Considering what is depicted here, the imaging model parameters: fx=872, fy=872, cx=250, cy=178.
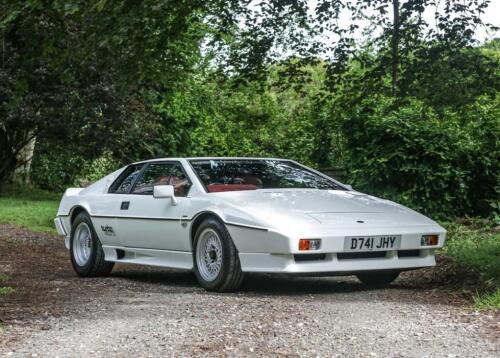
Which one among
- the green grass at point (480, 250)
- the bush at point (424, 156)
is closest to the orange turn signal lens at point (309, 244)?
the green grass at point (480, 250)

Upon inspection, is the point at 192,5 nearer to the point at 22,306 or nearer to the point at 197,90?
the point at 22,306

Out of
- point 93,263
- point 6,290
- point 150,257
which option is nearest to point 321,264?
point 150,257

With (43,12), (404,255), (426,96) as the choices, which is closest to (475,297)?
(404,255)

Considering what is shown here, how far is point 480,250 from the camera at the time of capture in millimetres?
9945

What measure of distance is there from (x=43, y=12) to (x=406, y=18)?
554cm

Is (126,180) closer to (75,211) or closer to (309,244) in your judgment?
(75,211)

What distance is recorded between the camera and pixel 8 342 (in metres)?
5.71

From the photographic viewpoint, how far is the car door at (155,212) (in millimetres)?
8891

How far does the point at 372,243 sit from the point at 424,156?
662 cm

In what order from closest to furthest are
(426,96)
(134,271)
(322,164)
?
1. (134,271)
2. (426,96)
3. (322,164)

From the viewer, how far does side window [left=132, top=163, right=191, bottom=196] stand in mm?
9149

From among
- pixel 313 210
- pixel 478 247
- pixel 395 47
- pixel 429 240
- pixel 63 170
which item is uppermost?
pixel 395 47

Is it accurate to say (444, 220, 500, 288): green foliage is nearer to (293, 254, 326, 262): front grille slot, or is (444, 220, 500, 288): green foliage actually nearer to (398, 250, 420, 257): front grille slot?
(398, 250, 420, 257): front grille slot

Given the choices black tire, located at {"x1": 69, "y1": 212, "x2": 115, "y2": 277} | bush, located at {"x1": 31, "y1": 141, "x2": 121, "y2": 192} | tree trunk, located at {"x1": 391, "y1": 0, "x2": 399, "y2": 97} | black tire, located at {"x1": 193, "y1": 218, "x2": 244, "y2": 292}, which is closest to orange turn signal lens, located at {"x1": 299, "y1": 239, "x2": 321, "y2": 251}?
black tire, located at {"x1": 193, "y1": 218, "x2": 244, "y2": 292}
